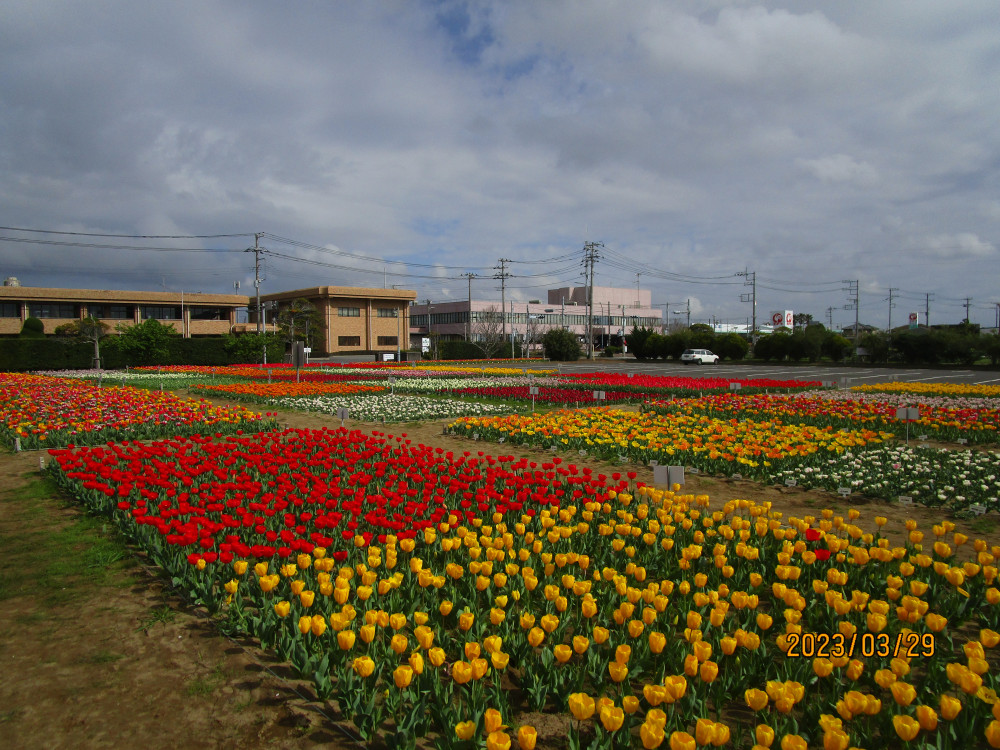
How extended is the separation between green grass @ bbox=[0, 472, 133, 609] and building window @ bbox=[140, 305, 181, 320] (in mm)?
65859

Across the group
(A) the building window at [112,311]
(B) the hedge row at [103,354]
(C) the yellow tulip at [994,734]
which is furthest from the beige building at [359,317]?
(C) the yellow tulip at [994,734]

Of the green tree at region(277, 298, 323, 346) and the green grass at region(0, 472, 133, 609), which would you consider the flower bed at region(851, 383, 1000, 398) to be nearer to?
the green grass at region(0, 472, 133, 609)

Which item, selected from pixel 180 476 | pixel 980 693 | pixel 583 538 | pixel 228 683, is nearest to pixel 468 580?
pixel 583 538

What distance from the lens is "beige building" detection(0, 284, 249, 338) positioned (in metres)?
57.6

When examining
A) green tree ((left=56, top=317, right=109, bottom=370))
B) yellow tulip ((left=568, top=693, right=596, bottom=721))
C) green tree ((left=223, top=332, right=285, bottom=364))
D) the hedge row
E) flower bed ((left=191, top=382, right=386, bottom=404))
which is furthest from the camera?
green tree ((left=223, top=332, right=285, bottom=364))

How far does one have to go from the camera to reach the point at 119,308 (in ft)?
209

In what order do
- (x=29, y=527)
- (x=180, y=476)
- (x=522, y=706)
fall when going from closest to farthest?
(x=522, y=706) < (x=29, y=527) < (x=180, y=476)

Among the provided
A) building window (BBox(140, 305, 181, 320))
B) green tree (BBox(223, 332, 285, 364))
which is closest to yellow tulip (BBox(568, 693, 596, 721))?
green tree (BBox(223, 332, 285, 364))

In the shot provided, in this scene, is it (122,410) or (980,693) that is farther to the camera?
(122,410)

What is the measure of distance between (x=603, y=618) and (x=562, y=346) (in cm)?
5866

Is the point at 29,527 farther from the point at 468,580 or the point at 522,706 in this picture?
the point at 522,706

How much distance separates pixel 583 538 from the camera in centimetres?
532

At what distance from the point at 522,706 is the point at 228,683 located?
1.70m

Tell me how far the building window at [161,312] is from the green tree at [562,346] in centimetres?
A: 4067
